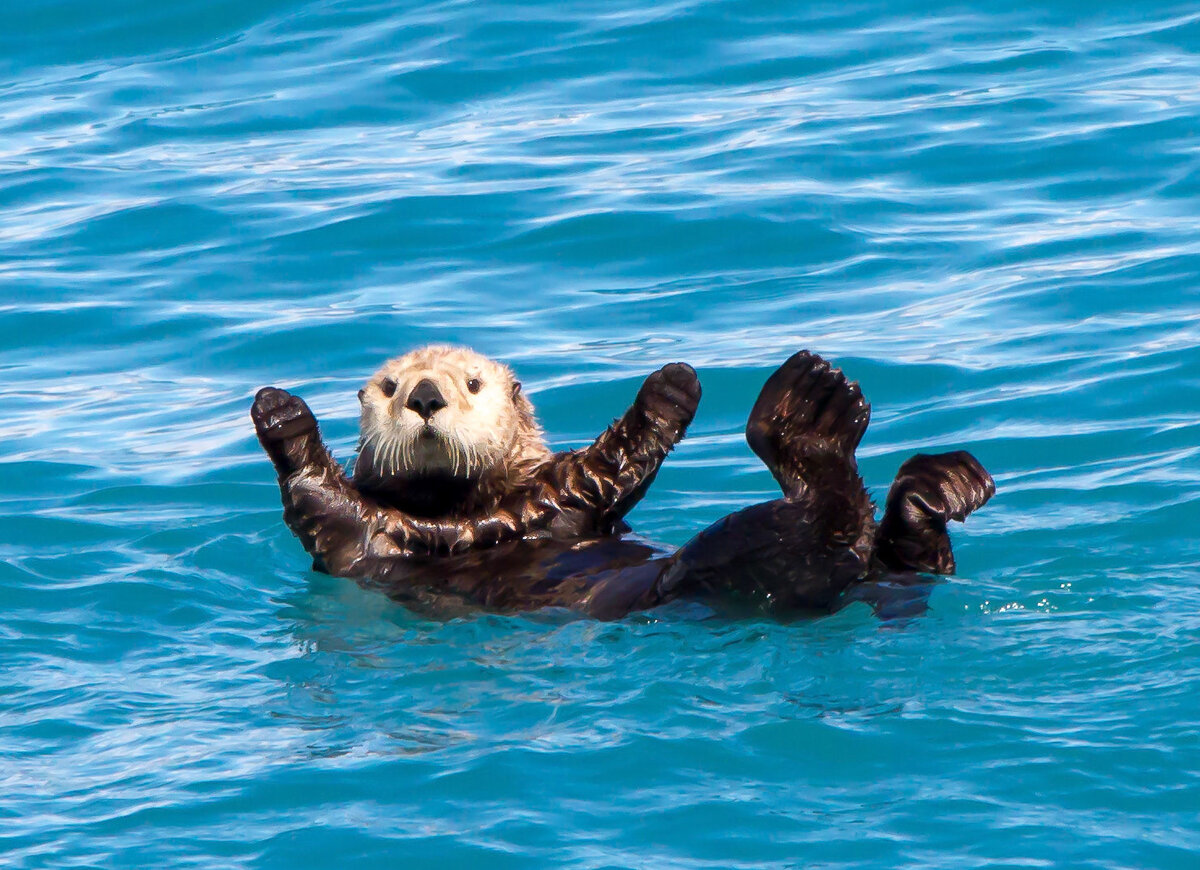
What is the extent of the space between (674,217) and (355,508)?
435 centimetres

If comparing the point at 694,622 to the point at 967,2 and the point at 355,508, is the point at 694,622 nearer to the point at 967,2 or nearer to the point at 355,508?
the point at 355,508

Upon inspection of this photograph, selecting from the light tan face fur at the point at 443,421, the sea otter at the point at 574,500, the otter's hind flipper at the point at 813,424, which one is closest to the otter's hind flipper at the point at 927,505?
the sea otter at the point at 574,500

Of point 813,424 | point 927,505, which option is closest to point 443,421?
point 813,424

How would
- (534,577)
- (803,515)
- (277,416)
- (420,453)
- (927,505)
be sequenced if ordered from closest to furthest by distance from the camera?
(803,515) < (927,505) < (534,577) < (277,416) < (420,453)

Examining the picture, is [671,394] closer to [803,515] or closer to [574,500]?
[574,500]

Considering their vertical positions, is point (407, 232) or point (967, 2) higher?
point (967, 2)

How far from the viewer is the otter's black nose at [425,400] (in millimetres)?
5777

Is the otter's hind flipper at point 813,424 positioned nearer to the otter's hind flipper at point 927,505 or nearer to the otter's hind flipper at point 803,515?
the otter's hind flipper at point 803,515

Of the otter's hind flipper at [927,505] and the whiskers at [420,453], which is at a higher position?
the whiskers at [420,453]

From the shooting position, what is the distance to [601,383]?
8125mm

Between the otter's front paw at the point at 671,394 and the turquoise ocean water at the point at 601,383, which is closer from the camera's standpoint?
the turquoise ocean water at the point at 601,383

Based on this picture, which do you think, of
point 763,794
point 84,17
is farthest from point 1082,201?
point 84,17

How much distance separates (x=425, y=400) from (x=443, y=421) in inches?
4.2

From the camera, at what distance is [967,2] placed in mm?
13117
